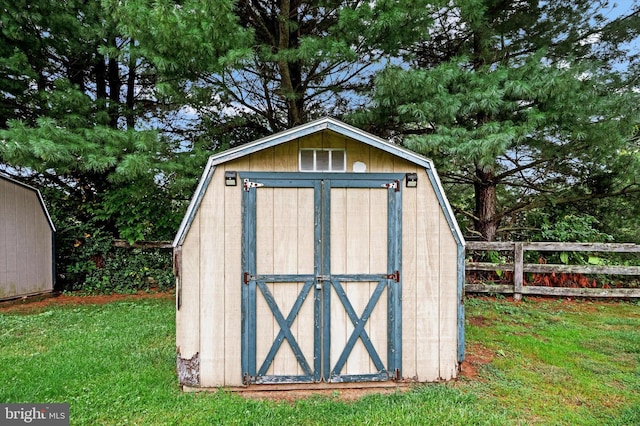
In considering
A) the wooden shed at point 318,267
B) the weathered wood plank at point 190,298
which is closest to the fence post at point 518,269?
the wooden shed at point 318,267

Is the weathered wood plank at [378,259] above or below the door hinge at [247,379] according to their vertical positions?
above

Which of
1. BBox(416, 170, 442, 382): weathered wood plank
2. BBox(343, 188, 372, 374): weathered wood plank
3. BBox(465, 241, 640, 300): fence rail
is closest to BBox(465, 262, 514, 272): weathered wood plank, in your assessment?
BBox(465, 241, 640, 300): fence rail

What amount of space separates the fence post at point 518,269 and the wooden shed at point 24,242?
9.44 meters

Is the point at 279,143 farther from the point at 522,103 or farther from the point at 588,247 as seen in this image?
the point at 588,247

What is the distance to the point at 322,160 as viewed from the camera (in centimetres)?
339

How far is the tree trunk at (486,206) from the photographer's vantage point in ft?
23.6

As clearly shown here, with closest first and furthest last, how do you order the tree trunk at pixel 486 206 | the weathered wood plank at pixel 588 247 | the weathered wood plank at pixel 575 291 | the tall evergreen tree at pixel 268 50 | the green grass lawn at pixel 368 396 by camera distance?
the green grass lawn at pixel 368 396
the tall evergreen tree at pixel 268 50
the weathered wood plank at pixel 588 247
the weathered wood plank at pixel 575 291
the tree trunk at pixel 486 206

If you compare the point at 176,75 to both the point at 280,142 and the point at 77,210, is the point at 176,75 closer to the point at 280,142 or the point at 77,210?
the point at 280,142

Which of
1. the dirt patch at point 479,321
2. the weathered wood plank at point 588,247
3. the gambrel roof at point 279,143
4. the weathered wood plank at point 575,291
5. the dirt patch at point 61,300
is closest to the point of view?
the gambrel roof at point 279,143

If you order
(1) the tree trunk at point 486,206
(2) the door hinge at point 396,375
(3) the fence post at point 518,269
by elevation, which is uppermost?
(1) the tree trunk at point 486,206

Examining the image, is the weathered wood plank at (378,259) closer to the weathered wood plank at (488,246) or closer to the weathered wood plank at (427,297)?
the weathered wood plank at (427,297)

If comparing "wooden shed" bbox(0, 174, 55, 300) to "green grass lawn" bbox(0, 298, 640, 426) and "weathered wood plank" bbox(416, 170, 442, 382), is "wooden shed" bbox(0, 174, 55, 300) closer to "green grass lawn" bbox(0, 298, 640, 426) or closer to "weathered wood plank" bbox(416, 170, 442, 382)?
"green grass lawn" bbox(0, 298, 640, 426)

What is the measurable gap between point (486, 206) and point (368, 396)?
562cm

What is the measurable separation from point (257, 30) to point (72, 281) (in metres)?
6.83
